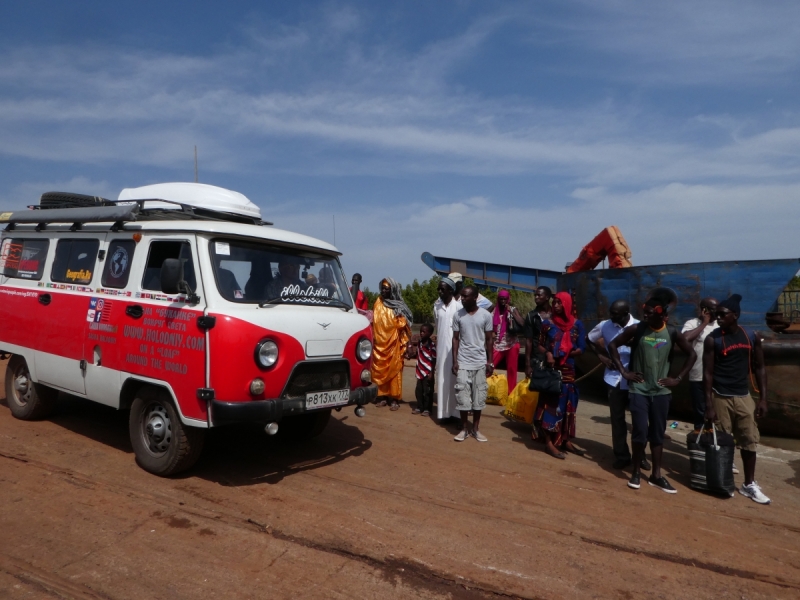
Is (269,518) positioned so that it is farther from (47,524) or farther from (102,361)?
(102,361)

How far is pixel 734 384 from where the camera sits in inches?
202

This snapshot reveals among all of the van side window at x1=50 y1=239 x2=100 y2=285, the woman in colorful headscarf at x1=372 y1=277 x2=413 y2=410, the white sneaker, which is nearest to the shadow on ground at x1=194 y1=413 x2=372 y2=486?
the woman in colorful headscarf at x1=372 y1=277 x2=413 y2=410

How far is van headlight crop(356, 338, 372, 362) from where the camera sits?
5395 mm

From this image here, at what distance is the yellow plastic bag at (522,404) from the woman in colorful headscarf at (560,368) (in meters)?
0.69

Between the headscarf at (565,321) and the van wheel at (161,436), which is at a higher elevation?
the headscarf at (565,321)

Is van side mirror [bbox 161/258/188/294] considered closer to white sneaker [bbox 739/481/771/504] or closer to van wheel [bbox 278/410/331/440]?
van wheel [bbox 278/410/331/440]

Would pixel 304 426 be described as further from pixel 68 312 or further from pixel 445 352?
pixel 68 312

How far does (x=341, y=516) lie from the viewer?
4316 millimetres

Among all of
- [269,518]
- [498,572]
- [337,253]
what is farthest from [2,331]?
[498,572]

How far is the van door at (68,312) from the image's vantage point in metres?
5.68

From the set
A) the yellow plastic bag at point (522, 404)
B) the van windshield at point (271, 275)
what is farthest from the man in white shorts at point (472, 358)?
the van windshield at point (271, 275)

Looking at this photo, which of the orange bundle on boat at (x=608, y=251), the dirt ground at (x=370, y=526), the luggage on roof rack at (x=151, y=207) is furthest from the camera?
the orange bundle on boat at (x=608, y=251)

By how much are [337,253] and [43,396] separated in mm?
3741

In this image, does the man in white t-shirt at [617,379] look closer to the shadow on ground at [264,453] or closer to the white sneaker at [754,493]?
the white sneaker at [754,493]
